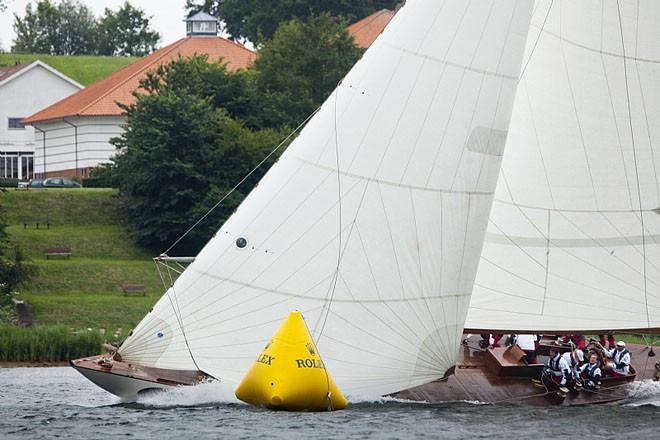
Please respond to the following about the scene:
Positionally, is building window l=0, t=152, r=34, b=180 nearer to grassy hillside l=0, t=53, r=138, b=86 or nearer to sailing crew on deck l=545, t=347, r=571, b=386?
grassy hillside l=0, t=53, r=138, b=86

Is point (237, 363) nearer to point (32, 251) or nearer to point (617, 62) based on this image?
point (617, 62)

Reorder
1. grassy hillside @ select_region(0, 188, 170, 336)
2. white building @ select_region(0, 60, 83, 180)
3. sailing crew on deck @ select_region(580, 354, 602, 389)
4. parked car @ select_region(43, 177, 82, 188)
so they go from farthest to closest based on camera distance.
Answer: white building @ select_region(0, 60, 83, 180) < parked car @ select_region(43, 177, 82, 188) < grassy hillside @ select_region(0, 188, 170, 336) < sailing crew on deck @ select_region(580, 354, 602, 389)

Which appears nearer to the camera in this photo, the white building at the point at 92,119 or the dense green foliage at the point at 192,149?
the dense green foliage at the point at 192,149

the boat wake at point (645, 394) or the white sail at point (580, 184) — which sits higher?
the white sail at point (580, 184)

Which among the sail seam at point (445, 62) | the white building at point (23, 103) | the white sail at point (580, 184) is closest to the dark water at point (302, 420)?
the white sail at point (580, 184)

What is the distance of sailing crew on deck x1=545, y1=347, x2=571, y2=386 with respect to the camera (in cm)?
3025

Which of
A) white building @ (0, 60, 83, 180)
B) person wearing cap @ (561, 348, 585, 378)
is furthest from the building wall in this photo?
person wearing cap @ (561, 348, 585, 378)

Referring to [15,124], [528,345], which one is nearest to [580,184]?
[528,345]

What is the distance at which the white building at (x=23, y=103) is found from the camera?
311 feet

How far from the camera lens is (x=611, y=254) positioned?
102 ft

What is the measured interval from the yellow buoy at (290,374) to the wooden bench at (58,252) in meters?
32.6

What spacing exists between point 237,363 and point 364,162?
4.78 meters

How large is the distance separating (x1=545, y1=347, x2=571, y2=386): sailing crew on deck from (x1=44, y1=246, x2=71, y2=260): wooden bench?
3178cm

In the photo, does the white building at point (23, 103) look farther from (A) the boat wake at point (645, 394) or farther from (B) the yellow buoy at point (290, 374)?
(B) the yellow buoy at point (290, 374)
